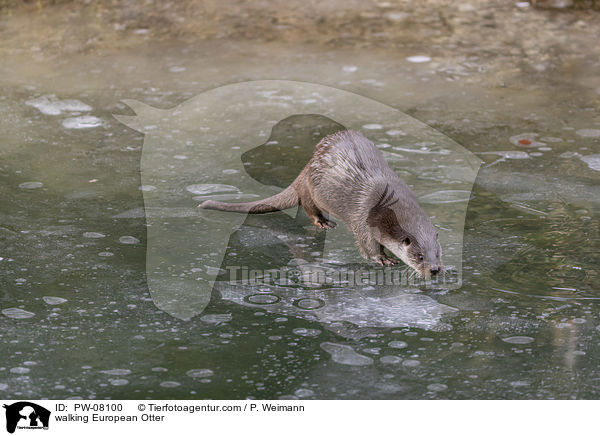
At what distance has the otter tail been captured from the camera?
3.97 metres

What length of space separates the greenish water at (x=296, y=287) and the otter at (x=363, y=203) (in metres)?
0.11

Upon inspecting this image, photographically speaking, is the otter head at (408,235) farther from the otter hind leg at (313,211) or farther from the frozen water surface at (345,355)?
the frozen water surface at (345,355)

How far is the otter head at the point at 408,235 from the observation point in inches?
129

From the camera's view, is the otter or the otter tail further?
the otter tail

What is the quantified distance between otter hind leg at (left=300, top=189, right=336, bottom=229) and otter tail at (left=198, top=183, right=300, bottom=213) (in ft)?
0.21

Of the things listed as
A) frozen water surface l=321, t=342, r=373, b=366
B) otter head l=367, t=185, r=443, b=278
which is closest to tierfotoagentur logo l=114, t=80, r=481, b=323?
otter head l=367, t=185, r=443, b=278

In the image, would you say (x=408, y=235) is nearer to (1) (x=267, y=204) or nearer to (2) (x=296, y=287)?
(2) (x=296, y=287)

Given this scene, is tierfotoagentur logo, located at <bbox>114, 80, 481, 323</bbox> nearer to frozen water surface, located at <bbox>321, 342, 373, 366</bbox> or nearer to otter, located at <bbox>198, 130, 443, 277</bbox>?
otter, located at <bbox>198, 130, 443, 277</bbox>

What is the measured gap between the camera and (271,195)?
13.8ft
